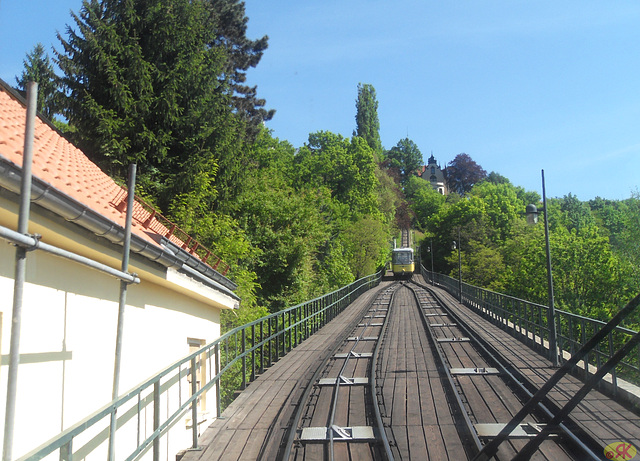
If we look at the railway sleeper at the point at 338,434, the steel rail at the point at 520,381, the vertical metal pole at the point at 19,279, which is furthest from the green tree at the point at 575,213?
the vertical metal pole at the point at 19,279

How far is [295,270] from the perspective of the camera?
31016 mm

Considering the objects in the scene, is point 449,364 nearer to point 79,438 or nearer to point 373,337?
point 373,337

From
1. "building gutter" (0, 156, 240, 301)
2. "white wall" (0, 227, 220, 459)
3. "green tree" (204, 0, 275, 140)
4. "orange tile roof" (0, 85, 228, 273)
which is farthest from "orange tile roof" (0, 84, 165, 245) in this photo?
"green tree" (204, 0, 275, 140)

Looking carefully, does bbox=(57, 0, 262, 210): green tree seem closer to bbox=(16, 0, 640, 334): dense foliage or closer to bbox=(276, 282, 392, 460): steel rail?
bbox=(16, 0, 640, 334): dense foliage

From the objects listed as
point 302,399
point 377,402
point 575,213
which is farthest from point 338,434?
point 575,213

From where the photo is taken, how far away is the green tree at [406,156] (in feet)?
505

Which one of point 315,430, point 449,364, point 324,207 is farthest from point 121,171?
point 324,207

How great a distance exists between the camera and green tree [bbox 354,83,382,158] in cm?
10269

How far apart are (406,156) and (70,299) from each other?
153054 millimetres

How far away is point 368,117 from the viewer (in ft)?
338

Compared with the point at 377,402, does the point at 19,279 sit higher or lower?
higher

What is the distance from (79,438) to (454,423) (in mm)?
4663

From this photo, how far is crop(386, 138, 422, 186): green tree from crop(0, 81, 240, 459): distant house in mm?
147855

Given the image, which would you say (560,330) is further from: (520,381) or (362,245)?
(362,245)
